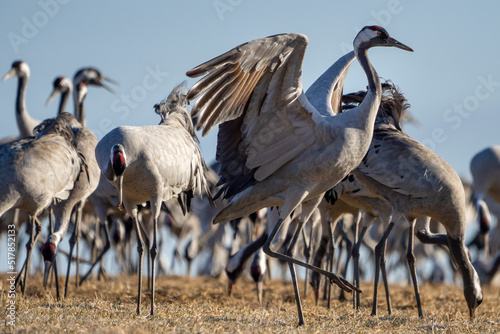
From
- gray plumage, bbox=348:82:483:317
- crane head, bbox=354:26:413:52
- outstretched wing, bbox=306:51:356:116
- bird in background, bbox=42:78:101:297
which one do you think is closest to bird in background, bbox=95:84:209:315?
bird in background, bbox=42:78:101:297

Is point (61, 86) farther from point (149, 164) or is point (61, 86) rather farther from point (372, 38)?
point (372, 38)

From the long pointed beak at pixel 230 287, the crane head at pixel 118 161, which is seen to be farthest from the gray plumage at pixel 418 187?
the long pointed beak at pixel 230 287

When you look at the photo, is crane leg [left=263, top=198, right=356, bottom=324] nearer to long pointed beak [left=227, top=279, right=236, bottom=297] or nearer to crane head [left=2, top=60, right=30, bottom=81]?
long pointed beak [left=227, top=279, right=236, bottom=297]

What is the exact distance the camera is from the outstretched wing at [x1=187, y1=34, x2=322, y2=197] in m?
4.88

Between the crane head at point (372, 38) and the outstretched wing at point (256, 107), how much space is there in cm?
84

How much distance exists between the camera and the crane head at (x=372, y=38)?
18.7 feet

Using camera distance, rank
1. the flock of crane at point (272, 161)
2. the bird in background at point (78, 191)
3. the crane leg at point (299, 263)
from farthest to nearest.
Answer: the bird in background at point (78, 191) → the crane leg at point (299, 263) → the flock of crane at point (272, 161)

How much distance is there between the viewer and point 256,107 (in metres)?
5.26

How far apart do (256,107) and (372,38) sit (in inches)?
46.4

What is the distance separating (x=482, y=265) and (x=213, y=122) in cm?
893

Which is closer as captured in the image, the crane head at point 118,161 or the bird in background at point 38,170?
the crane head at point 118,161

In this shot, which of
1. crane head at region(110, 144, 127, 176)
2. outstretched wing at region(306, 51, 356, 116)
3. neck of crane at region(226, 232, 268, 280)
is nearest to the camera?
crane head at region(110, 144, 127, 176)

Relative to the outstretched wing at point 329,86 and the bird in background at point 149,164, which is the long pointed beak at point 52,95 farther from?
the outstretched wing at point 329,86

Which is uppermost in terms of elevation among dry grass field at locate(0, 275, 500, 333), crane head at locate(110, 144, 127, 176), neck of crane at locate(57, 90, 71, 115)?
neck of crane at locate(57, 90, 71, 115)
